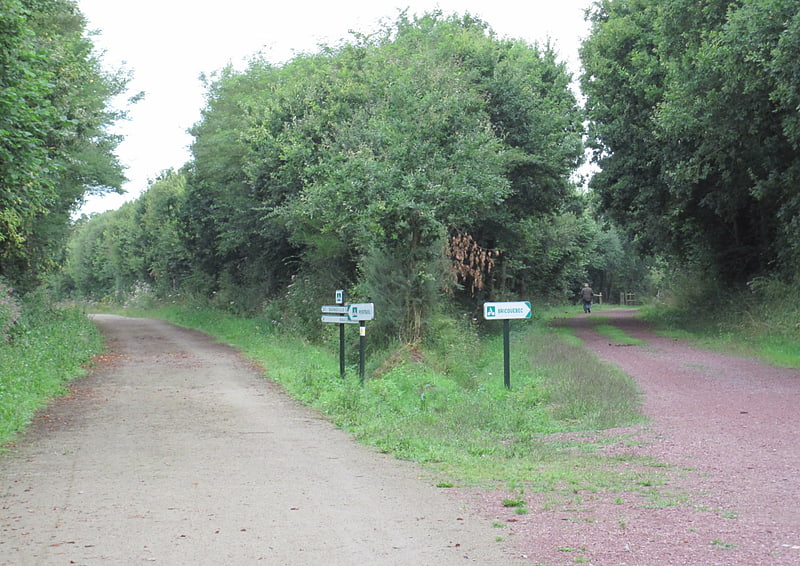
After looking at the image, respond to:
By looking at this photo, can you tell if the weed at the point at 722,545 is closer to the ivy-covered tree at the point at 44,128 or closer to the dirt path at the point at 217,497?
the dirt path at the point at 217,497

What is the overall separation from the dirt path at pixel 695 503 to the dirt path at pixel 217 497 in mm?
459

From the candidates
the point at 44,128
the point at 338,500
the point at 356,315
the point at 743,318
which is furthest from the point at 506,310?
the point at 743,318

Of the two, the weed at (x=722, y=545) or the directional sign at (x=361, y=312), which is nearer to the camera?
the weed at (x=722, y=545)

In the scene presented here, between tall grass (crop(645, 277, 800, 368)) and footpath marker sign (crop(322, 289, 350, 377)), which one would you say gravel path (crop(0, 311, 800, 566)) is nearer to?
footpath marker sign (crop(322, 289, 350, 377))

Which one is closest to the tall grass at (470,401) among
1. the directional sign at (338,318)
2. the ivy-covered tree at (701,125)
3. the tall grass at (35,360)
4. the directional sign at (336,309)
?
the directional sign at (338,318)

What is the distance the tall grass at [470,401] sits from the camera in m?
8.92

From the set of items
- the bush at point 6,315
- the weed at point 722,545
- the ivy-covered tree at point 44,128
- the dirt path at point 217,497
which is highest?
the ivy-covered tree at point 44,128

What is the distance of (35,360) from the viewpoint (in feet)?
56.2

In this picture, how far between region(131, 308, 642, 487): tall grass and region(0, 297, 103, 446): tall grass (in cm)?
423

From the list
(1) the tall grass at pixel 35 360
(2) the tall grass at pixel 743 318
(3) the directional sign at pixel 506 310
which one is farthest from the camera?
(2) the tall grass at pixel 743 318

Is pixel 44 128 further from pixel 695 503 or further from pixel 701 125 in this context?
pixel 701 125

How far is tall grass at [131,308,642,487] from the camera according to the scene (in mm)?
8922

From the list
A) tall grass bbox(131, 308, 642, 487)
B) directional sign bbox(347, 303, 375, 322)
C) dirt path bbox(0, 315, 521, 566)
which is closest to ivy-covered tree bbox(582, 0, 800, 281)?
tall grass bbox(131, 308, 642, 487)

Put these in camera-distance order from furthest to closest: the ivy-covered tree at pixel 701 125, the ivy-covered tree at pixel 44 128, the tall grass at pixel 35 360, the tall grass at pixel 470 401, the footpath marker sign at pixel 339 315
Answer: the ivy-covered tree at pixel 701 125 < the footpath marker sign at pixel 339 315 < the ivy-covered tree at pixel 44 128 < the tall grass at pixel 35 360 < the tall grass at pixel 470 401
